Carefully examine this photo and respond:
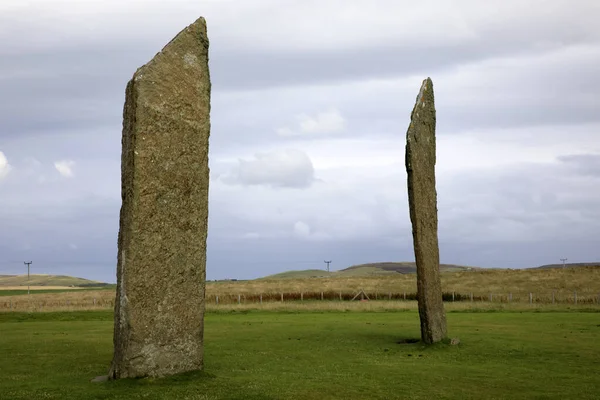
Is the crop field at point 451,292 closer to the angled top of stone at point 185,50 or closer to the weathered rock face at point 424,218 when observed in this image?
the weathered rock face at point 424,218

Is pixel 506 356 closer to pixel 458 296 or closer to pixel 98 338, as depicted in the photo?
pixel 98 338

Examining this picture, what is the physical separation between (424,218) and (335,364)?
6255 mm

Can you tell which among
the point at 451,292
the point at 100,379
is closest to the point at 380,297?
the point at 451,292

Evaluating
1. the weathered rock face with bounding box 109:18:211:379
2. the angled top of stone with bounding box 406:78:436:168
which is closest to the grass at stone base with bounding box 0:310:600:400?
the weathered rock face with bounding box 109:18:211:379

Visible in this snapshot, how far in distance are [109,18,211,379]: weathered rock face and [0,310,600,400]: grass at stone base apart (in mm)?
775

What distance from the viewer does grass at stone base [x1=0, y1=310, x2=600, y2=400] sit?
14.4 m

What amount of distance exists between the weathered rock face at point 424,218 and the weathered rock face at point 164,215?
856 centimetres

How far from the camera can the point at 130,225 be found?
14.4 metres

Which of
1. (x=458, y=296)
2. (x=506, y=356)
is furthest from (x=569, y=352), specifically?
(x=458, y=296)

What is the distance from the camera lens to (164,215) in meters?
14.9

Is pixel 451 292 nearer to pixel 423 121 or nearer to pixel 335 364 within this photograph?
pixel 423 121

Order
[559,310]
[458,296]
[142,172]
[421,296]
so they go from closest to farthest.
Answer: [142,172], [421,296], [559,310], [458,296]

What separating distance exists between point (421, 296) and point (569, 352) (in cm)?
462

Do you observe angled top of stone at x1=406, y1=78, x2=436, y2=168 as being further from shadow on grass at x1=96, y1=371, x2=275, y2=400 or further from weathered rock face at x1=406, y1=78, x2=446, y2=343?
shadow on grass at x1=96, y1=371, x2=275, y2=400
